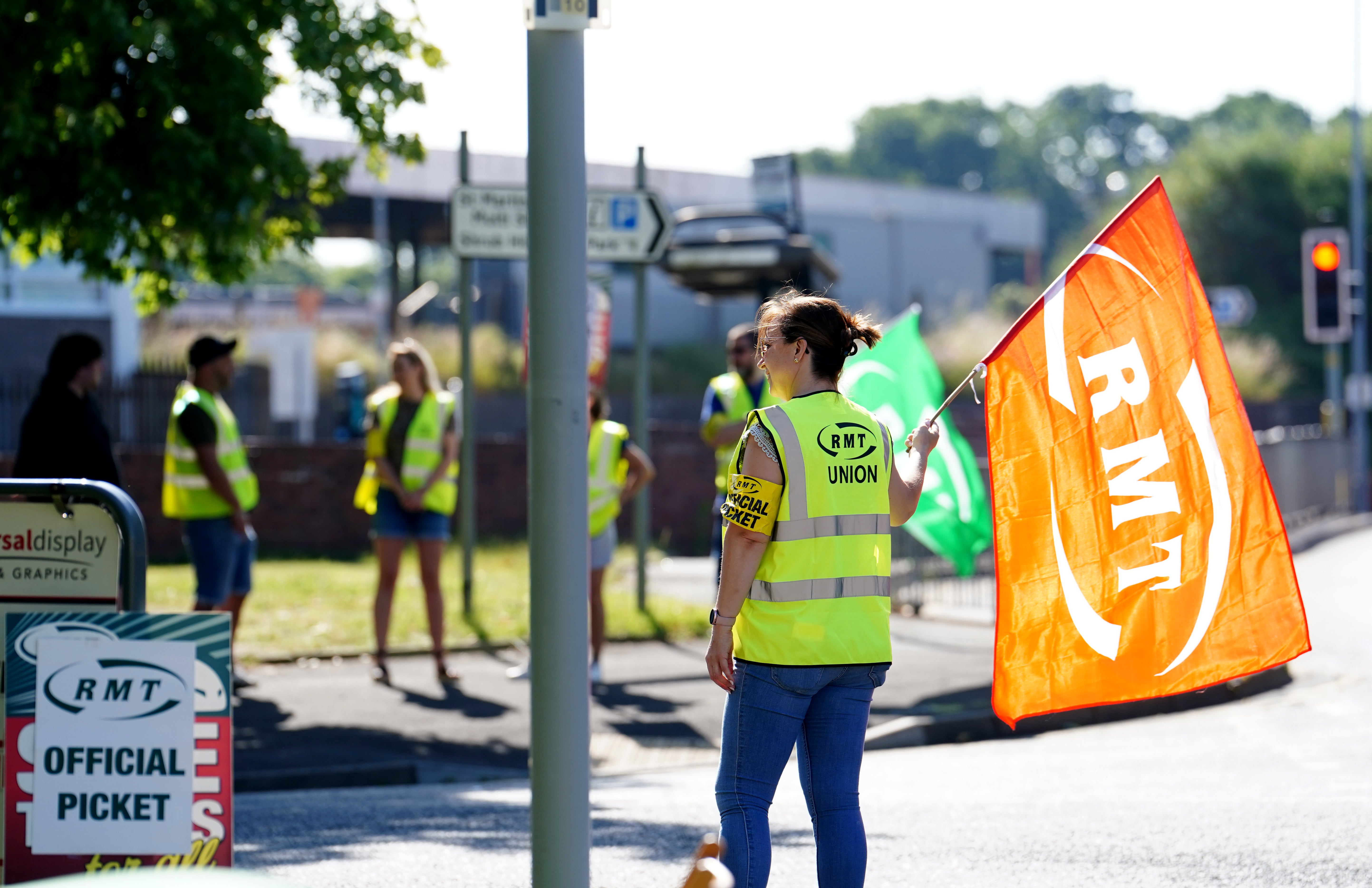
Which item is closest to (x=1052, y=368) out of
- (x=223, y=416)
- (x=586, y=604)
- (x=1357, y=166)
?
(x=586, y=604)

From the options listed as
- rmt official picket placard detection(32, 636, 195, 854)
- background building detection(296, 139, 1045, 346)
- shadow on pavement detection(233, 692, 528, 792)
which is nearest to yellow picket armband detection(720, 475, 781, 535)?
rmt official picket placard detection(32, 636, 195, 854)

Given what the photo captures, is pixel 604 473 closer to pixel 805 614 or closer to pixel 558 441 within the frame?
pixel 805 614

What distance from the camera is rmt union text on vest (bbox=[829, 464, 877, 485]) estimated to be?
4188 mm

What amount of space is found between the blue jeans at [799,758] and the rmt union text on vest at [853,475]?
478 mm

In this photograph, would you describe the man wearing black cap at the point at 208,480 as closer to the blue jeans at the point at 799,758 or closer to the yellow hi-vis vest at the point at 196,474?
the yellow hi-vis vest at the point at 196,474

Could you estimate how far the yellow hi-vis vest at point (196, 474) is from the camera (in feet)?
29.5

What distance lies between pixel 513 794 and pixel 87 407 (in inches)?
111

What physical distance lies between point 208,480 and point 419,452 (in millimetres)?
1182

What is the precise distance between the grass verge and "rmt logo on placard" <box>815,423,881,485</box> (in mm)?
7468

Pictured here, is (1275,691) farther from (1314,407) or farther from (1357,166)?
(1314,407)

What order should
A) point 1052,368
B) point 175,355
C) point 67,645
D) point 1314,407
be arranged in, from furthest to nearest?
1. point 1314,407
2. point 175,355
3. point 1052,368
4. point 67,645

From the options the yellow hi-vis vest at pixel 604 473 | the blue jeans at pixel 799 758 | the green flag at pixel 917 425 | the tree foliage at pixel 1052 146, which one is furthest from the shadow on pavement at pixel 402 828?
the tree foliage at pixel 1052 146

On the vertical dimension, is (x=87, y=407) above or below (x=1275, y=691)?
above

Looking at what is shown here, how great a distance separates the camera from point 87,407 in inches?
311
